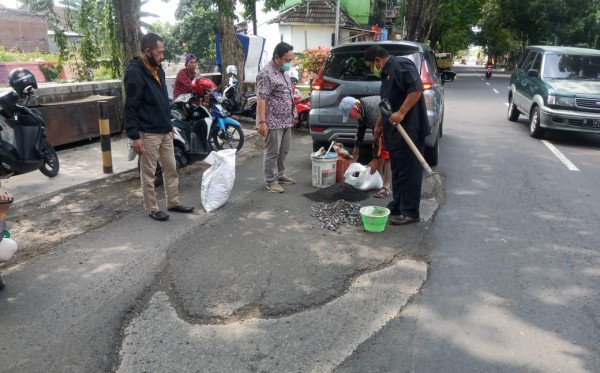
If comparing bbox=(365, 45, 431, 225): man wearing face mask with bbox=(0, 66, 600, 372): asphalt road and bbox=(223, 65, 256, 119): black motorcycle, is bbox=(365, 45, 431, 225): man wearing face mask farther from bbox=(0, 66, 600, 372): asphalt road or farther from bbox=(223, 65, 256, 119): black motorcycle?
bbox=(223, 65, 256, 119): black motorcycle

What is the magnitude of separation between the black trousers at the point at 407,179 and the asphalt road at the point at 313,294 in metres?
0.24

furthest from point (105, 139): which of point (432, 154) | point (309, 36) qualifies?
point (309, 36)

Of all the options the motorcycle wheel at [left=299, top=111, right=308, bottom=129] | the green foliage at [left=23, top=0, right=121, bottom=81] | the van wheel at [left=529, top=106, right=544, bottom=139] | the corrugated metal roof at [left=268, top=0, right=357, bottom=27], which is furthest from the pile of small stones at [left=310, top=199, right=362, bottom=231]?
the corrugated metal roof at [left=268, top=0, right=357, bottom=27]

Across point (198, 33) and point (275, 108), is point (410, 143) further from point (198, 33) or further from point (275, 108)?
point (198, 33)

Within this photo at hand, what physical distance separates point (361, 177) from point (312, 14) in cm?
2707

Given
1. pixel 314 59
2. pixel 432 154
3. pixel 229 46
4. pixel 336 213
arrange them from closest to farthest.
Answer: pixel 336 213 < pixel 432 154 < pixel 229 46 < pixel 314 59

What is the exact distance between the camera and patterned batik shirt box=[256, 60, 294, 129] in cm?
585

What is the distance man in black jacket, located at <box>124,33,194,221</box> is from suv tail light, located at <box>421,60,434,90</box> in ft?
11.7

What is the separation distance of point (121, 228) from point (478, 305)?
11.8 ft

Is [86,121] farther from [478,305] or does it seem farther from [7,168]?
[478,305]

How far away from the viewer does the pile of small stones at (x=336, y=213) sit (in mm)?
5130

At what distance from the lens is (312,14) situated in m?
30.8

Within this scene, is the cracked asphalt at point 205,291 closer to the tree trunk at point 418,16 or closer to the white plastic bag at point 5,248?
the white plastic bag at point 5,248

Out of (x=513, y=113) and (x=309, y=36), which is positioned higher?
(x=309, y=36)
